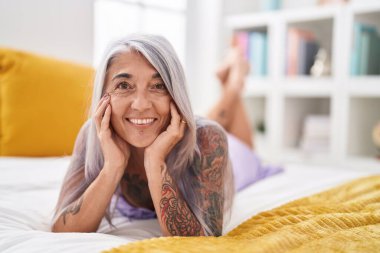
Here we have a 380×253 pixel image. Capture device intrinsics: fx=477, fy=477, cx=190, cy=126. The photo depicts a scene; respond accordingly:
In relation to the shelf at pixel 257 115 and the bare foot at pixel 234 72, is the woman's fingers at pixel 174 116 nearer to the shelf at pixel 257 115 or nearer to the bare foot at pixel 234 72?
the bare foot at pixel 234 72

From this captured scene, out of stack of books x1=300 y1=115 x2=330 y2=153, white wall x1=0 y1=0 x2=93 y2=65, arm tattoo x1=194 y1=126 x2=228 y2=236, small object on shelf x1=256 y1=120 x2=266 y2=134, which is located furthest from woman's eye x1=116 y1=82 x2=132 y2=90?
small object on shelf x1=256 y1=120 x2=266 y2=134

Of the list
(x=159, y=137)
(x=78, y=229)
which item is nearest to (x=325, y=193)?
(x=159, y=137)

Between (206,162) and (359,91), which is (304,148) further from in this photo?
(206,162)

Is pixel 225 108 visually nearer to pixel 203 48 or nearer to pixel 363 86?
pixel 363 86

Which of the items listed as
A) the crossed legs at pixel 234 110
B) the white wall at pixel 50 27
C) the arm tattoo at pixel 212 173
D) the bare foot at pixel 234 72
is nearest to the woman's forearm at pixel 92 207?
the arm tattoo at pixel 212 173

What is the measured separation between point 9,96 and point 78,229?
0.78 m

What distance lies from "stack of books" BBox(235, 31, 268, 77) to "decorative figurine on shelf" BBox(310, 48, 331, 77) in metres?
0.31

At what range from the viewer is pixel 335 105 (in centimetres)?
274

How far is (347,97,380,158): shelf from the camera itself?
2760 mm

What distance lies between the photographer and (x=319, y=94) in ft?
9.32

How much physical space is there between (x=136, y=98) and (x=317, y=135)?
6.80ft

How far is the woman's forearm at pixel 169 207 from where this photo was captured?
3.35 feet

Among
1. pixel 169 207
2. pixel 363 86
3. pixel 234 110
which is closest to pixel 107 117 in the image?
pixel 169 207

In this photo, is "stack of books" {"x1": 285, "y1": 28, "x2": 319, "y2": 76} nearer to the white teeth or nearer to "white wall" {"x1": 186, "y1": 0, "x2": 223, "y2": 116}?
"white wall" {"x1": 186, "y1": 0, "x2": 223, "y2": 116}
